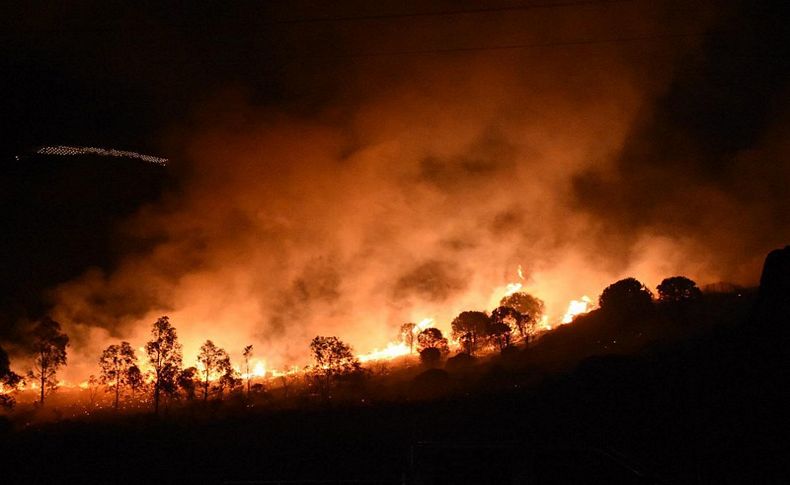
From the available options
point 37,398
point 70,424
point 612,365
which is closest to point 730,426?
point 612,365

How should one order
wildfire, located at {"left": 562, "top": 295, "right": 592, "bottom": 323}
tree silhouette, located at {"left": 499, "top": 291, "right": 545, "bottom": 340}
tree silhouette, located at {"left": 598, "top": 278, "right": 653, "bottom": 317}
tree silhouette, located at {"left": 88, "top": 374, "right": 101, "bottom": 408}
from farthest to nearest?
wildfire, located at {"left": 562, "top": 295, "right": 592, "bottom": 323}, tree silhouette, located at {"left": 499, "top": 291, "right": 545, "bottom": 340}, tree silhouette, located at {"left": 598, "top": 278, "right": 653, "bottom": 317}, tree silhouette, located at {"left": 88, "top": 374, "right": 101, "bottom": 408}

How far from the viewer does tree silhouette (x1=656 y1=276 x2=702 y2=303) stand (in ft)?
285

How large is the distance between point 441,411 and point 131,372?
56.0 m

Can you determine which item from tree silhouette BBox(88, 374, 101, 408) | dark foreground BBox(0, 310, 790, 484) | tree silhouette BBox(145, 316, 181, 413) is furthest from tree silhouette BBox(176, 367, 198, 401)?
dark foreground BBox(0, 310, 790, 484)

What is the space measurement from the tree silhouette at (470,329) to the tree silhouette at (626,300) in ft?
74.0

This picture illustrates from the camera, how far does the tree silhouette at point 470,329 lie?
92.1 m

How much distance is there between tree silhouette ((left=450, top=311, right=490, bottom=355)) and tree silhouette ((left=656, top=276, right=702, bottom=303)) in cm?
3169

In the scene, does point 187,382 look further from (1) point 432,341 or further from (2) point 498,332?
(2) point 498,332

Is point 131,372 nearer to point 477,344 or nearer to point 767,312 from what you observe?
point 477,344

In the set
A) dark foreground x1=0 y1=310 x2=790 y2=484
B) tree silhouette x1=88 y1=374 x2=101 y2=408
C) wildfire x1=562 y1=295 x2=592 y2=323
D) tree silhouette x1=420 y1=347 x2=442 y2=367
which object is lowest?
dark foreground x1=0 y1=310 x2=790 y2=484

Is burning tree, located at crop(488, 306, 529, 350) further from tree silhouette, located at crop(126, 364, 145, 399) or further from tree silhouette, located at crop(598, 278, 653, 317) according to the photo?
tree silhouette, located at crop(126, 364, 145, 399)

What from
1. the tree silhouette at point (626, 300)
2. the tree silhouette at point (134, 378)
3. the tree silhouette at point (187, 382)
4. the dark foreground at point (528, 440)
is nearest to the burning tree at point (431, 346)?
the tree silhouette at point (626, 300)

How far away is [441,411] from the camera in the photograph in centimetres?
4391

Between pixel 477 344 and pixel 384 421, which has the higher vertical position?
pixel 477 344
